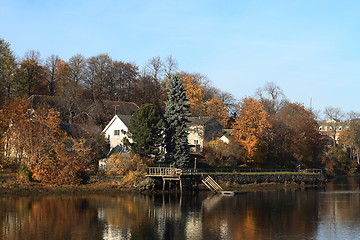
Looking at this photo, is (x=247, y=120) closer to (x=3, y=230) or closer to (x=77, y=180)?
(x=77, y=180)

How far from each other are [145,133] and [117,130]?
14.4 metres

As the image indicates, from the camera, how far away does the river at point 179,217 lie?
110 feet

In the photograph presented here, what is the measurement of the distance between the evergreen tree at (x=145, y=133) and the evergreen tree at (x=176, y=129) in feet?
6.71

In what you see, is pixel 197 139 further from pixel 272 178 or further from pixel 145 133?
pixel 145 133

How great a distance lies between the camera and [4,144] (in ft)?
193

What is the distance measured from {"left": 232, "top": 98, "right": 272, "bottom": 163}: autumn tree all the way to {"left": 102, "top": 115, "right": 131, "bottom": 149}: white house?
1723 cm

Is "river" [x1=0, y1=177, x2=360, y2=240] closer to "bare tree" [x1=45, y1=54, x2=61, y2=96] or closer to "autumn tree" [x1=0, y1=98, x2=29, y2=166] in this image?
"autumn tree" [x1=0, y1=98, x2=29, y2=166]

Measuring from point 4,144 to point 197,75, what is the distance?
5550cm

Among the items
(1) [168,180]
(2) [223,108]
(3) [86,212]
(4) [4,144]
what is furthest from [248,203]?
(2) [223,108]

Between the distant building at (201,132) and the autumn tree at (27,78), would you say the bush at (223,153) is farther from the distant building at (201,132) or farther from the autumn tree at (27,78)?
the autumn tree at (27,78)

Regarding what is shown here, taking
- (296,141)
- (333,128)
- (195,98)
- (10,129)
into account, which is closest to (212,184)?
(10,129)

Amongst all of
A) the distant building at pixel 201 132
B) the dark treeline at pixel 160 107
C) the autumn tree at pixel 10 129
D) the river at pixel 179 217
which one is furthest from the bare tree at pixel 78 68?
the river at pixel 179 217

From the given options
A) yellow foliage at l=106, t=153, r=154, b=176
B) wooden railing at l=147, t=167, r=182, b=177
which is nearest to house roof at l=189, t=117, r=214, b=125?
wooden railing at l=147, t=167, r=182, b=177

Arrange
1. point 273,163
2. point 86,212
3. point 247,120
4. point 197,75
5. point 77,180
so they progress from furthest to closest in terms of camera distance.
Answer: point 197,75 → point 273,163 → point 247,120 → point 77,180 → point 86,212
